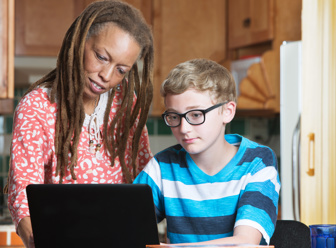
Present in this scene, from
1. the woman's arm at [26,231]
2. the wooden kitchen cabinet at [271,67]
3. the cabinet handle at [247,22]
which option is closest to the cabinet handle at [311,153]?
the wooden kitchen cabinet at [271,67]

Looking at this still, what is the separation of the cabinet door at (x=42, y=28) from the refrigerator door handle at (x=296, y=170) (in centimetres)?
126

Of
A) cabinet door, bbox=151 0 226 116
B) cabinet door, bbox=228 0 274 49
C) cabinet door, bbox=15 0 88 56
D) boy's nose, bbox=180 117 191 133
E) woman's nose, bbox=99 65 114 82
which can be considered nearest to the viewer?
boy's nose, bbox=180 117 191 133

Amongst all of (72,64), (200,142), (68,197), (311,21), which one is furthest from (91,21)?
(311,21)

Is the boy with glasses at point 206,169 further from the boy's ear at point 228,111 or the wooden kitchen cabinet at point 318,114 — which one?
the wooden kitchen cabinet at point 318,114

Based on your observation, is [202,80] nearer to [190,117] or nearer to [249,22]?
[190,117]

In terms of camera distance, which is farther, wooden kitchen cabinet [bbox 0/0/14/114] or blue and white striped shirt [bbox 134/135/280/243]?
wooden kitchen cabinet [bbox 0/0/14/114]

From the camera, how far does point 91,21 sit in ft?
4.14

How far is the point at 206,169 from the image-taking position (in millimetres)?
1248

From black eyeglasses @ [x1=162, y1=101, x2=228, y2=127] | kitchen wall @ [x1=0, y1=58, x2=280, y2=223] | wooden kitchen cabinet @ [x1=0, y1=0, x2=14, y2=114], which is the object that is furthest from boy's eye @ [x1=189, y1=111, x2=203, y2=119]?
kitchen wall @ [x1=0, y1=58, x2=280, y2=223]

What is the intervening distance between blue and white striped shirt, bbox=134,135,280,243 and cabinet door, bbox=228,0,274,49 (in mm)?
1786

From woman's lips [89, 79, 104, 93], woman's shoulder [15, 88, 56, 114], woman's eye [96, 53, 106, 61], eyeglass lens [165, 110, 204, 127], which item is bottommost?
eyeglass lens [165, 110, 204, 127]

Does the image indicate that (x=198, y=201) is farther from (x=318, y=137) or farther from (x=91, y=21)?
(x=318, y=137)

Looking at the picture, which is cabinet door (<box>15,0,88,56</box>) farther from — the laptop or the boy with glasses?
the laptop

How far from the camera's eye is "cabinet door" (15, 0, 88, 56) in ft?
9.21
